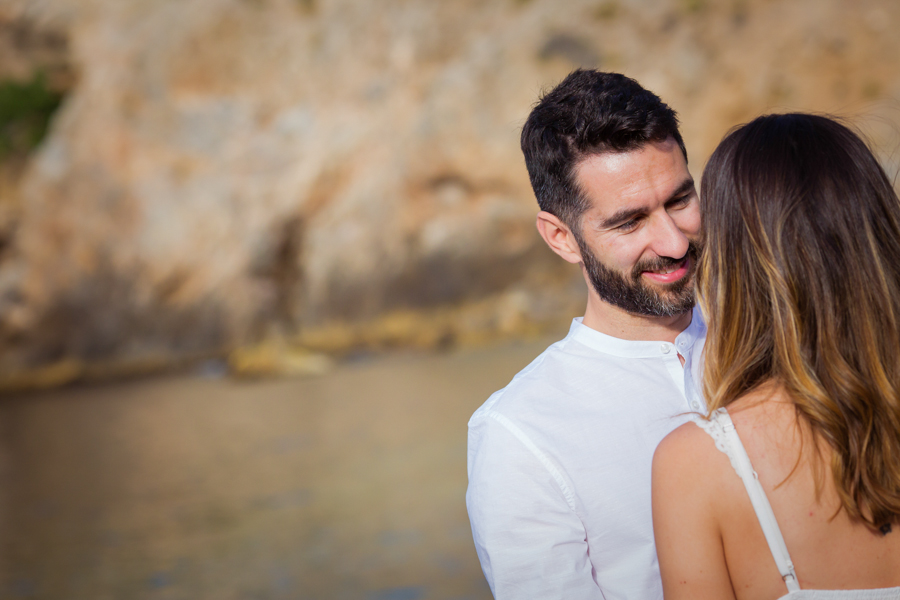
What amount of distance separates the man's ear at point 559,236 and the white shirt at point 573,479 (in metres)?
0.33

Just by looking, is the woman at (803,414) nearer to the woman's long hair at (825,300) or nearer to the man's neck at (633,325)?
the woman's long hair at (825,300)

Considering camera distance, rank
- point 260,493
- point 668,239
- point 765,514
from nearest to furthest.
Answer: point 765,514
point 668,239
point 260,493

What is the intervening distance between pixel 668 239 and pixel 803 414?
65 centimetres

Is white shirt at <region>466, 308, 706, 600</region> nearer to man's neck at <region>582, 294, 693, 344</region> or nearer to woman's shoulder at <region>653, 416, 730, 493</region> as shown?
man's neck at <region>582, 294, 693, 344</region>

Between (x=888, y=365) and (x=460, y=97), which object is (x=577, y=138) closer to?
(x=888, y=365)

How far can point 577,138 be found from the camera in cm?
191

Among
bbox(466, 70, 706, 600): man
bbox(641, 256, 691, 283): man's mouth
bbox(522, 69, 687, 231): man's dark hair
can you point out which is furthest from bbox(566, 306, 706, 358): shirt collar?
bbox(522, 69, 687, 231): man's dark hair

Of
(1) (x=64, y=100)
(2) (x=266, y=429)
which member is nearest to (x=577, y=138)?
(2) (x=266, y=429)

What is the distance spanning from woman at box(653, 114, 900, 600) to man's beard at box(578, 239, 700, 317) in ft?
1.76

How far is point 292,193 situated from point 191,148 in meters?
3.24

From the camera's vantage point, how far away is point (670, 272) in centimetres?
183

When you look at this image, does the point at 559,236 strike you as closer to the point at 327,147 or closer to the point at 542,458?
the point at 542,458

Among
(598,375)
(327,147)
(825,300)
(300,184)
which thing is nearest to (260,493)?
(598,375)

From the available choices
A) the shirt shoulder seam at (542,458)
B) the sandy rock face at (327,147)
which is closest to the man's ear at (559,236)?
the shirt shoulder seam at (542,458)
